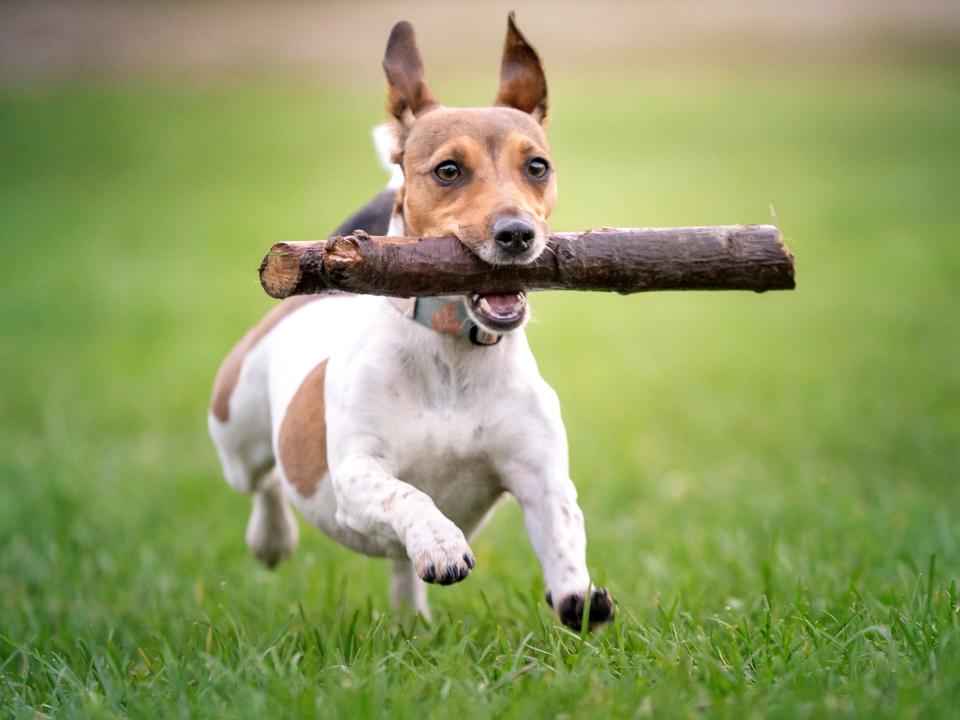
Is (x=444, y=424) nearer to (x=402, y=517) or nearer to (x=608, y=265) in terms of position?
(x=402, y=517)

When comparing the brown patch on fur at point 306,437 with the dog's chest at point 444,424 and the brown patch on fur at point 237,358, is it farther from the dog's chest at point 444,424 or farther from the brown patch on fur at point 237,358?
the brown patch on fur at point 237,358

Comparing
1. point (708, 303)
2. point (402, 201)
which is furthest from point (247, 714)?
point (708, 303)

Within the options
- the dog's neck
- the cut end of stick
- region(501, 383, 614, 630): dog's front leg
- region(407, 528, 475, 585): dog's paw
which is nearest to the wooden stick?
the cut end of stick

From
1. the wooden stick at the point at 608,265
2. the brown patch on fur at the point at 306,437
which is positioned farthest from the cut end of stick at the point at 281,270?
the brown patch on fur at the point at 306,437

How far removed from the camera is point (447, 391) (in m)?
4.09

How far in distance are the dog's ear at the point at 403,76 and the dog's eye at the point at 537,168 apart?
570 mm

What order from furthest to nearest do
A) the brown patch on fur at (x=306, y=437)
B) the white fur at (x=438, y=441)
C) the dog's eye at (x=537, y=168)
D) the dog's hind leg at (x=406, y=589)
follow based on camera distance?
the dog's hind leg at (x=406, y=589) → the brown patch on fur at (x=306, y=437) → the dog's eye at (x=537, y=168) → the white fur at (x=438, y=441)

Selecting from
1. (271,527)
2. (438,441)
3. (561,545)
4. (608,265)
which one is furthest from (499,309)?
(271,527)

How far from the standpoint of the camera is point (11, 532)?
6391 mm

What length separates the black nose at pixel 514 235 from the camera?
3717 millimetres

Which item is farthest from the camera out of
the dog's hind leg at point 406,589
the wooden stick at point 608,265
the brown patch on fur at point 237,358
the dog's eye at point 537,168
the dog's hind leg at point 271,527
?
the dog's hind leg at point 271,527

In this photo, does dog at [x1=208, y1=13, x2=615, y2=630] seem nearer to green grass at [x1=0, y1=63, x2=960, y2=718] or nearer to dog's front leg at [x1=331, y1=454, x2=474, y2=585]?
dog's front leg at [x1=331, y1=454, x2=474, y2=585]

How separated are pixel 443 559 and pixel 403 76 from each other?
195 centimetres

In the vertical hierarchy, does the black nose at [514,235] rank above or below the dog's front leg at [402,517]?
above
